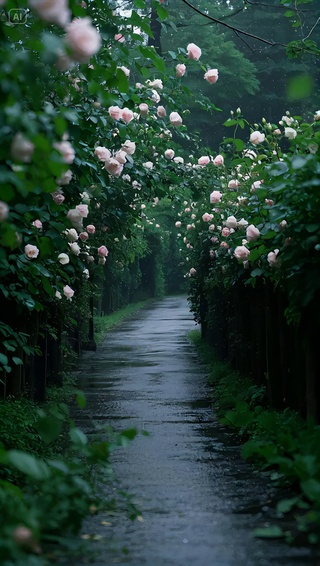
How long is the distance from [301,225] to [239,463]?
2.33 meters

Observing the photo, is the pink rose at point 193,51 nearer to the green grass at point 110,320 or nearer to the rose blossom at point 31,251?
the rose blossom at point 31,251

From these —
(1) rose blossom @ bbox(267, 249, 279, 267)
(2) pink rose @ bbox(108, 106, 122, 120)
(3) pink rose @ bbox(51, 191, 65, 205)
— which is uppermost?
(2) pink rose @ bbox(108, 106, 122, 120)

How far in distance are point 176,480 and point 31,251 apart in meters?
1.98

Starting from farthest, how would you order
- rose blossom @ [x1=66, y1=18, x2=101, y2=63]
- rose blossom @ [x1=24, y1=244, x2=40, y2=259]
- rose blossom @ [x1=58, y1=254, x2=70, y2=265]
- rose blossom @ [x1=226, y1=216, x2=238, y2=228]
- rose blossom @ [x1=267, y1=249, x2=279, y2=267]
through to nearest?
1. rose blossom @ [x1=226, y1=216, x2=238, y2=228]
2. rose blossom @ [x1=58, y1=254, x2=70, y2=265]
3. rose blossom @ [x1=267, y1=249, x2=279, y2=267]
4. rose blossom @ [x1=24, y1=244, x2=40, y2=259]
5. rose blossom @ [x1=66, y1=18, x2=101, y2=63]

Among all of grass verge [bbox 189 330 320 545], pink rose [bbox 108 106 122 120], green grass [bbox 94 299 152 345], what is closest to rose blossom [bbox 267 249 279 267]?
grass verge [bbox 189 330 320 545]

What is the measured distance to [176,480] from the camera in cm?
657

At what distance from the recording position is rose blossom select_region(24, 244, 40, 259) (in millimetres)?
6574

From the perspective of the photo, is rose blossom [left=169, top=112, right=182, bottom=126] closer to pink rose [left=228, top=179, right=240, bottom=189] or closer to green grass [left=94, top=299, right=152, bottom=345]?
pink rose [left=228, top=179, right=240, bottom=189]

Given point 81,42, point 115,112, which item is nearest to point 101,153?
point 115,112

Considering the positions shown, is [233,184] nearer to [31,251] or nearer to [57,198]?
[57,198]

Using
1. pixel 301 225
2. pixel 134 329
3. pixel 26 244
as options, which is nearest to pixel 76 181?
pixel 26 244

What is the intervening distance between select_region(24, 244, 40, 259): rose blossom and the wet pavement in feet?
4.24

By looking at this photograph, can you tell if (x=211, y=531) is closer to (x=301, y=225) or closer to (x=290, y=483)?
(x=290, y=483)

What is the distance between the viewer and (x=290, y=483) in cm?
566
